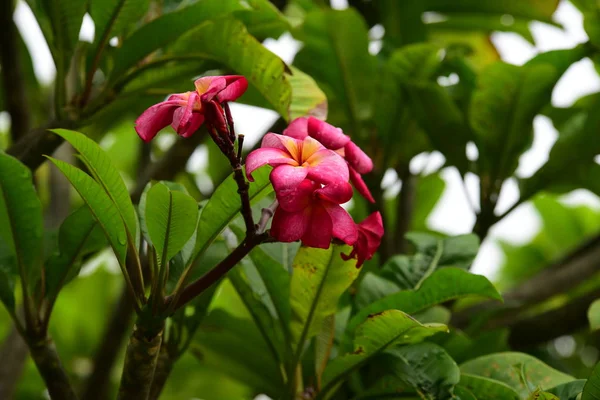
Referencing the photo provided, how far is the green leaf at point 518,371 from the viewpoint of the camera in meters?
0.84

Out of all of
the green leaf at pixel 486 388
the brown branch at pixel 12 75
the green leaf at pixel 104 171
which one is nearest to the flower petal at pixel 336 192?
the green leaf at pixel 104 171

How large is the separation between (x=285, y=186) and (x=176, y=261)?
222mm

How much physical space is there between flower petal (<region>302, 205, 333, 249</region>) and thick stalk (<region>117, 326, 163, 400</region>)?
0.19 m

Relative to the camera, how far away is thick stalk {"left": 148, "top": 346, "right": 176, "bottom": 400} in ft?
3.02

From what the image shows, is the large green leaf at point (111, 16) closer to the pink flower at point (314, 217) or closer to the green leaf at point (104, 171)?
the green leaf at point (104, 171)

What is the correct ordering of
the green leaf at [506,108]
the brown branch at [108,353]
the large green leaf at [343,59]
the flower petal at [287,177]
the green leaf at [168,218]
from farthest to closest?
the brown branch at [108,353] < the large green leaf at [343,59] < the green leaf at [506,108] < the green leaf at [168,218] < the flower petal at [287,177]

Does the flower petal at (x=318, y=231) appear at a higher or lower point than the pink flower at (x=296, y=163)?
lower

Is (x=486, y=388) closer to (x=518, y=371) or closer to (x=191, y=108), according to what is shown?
(x=518, y=371)

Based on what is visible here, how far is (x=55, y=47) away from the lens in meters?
1.00

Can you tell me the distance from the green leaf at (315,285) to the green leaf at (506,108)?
0.46 meters

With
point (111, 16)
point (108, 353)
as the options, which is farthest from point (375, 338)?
point (108, 353)

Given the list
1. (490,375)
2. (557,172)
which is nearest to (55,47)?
(490,375)

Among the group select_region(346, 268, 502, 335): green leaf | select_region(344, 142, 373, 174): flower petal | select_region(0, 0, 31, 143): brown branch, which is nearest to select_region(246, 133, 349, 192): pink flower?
select_region(344, 142, 373, 174): flower petal

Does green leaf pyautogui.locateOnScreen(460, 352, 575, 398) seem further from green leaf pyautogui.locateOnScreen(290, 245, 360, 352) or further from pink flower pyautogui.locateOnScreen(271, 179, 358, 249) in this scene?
pink flower pyautogui.locateOnScreen(271, 179, 358, 249)
